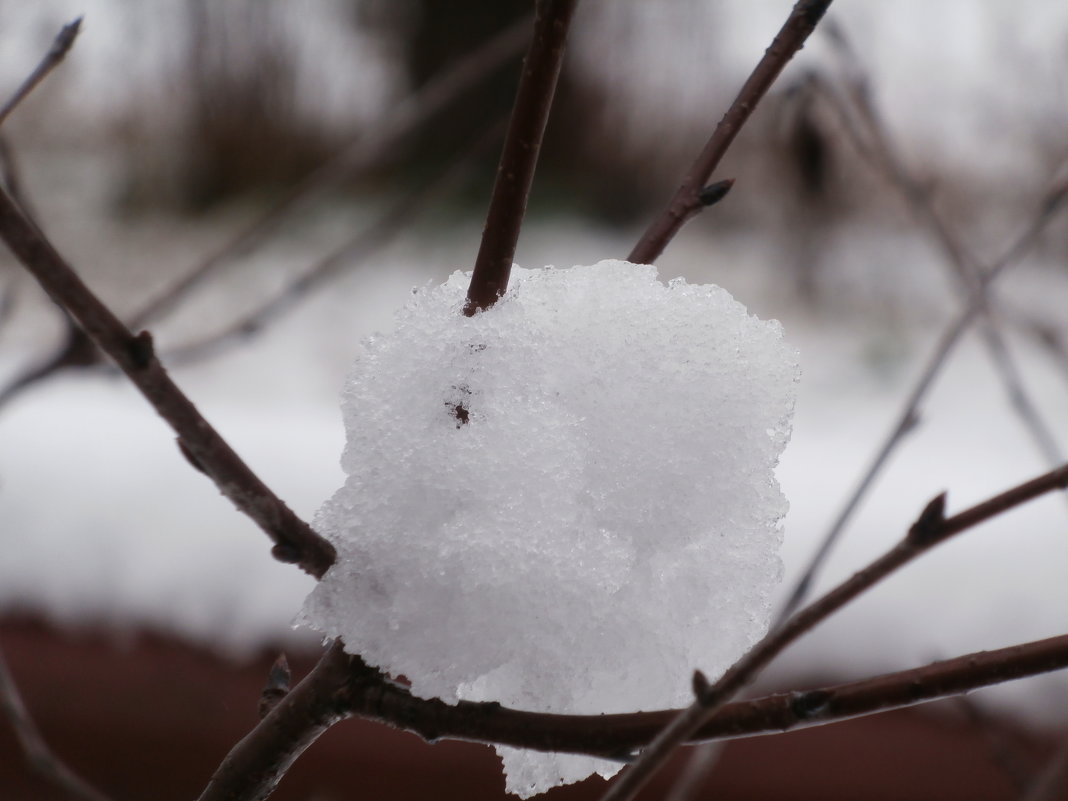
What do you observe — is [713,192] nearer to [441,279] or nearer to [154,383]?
[154,383]

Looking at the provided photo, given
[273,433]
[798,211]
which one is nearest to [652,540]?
[273,433]

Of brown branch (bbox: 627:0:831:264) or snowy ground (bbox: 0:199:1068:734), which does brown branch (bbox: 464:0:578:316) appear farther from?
snowy ground (bbox: 0:199:1068:734)

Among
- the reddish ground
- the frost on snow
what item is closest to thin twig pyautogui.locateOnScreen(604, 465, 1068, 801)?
the frost on snow

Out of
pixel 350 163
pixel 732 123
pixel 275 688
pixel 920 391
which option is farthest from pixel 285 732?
pixel 350 163

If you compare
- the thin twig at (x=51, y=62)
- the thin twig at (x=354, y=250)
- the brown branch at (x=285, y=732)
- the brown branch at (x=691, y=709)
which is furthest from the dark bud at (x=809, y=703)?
the thin twig at (x=354, y=250)

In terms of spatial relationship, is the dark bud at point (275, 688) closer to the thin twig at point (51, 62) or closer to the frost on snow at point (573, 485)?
the frost on snow at point (573, 485)
